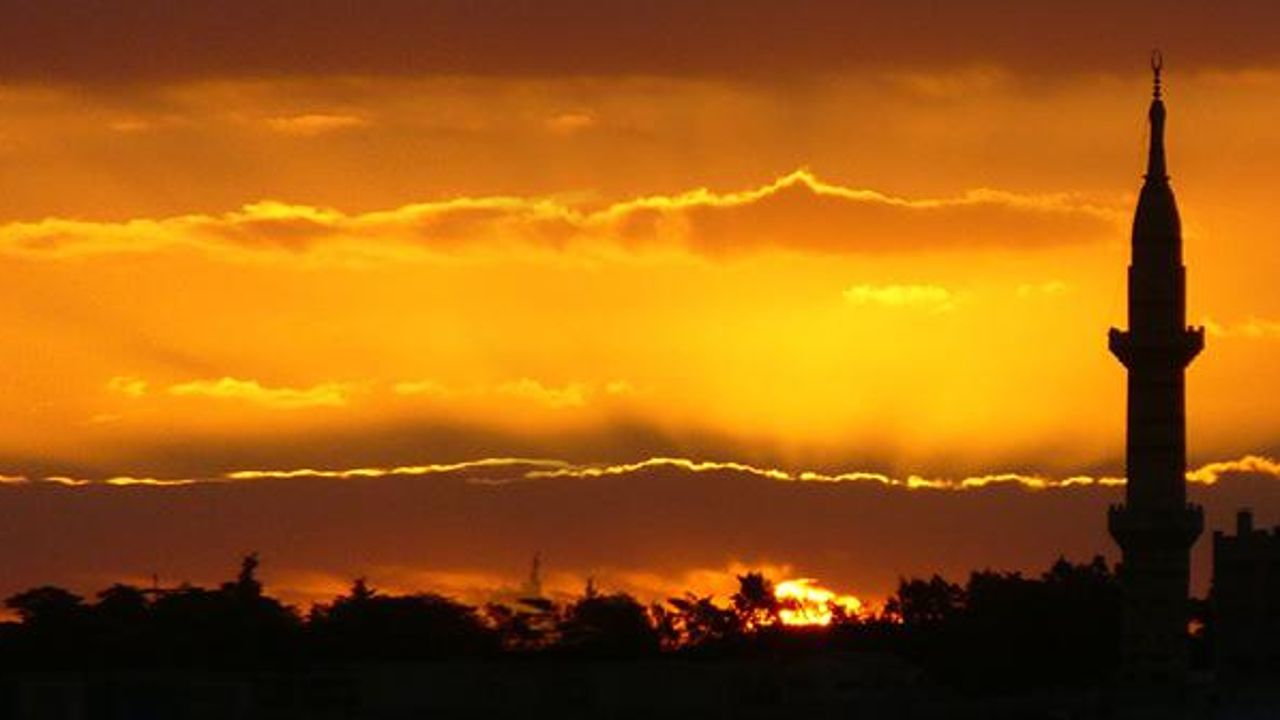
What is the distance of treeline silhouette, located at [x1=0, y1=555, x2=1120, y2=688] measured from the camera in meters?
113

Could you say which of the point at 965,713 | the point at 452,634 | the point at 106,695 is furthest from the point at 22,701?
the point at 452,634

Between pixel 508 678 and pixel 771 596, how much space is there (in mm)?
47445

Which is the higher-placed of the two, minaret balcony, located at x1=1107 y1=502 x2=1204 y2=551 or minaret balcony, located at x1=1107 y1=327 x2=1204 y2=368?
minaret balcony, located at x1=1107 y1=327 x2=1204 y2=368

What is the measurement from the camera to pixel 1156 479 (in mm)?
108312

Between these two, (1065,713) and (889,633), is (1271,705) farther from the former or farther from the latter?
(889,633)

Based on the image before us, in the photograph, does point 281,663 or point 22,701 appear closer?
point 22,701

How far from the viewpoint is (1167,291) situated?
4343 inches

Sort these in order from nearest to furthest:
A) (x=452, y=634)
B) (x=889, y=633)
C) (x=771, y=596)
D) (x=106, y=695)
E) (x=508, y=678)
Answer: (x=106, y=695) < (x=508, y=678) < (x=452, y=634) < (x=889, y=633) < (x=771, y=596)

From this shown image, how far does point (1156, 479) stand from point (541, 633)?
26.9 m

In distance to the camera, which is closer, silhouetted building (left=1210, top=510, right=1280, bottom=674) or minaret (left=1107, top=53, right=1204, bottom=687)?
minaret (left=1107, top=53, right=1204, bottom=687)

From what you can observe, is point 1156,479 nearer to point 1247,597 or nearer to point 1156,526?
point 1156,526

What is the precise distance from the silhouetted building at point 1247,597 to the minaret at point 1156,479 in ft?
24.2

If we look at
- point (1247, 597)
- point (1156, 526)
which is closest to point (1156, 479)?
point (1156, 526)

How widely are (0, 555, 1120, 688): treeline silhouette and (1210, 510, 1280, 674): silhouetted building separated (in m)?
5.39
